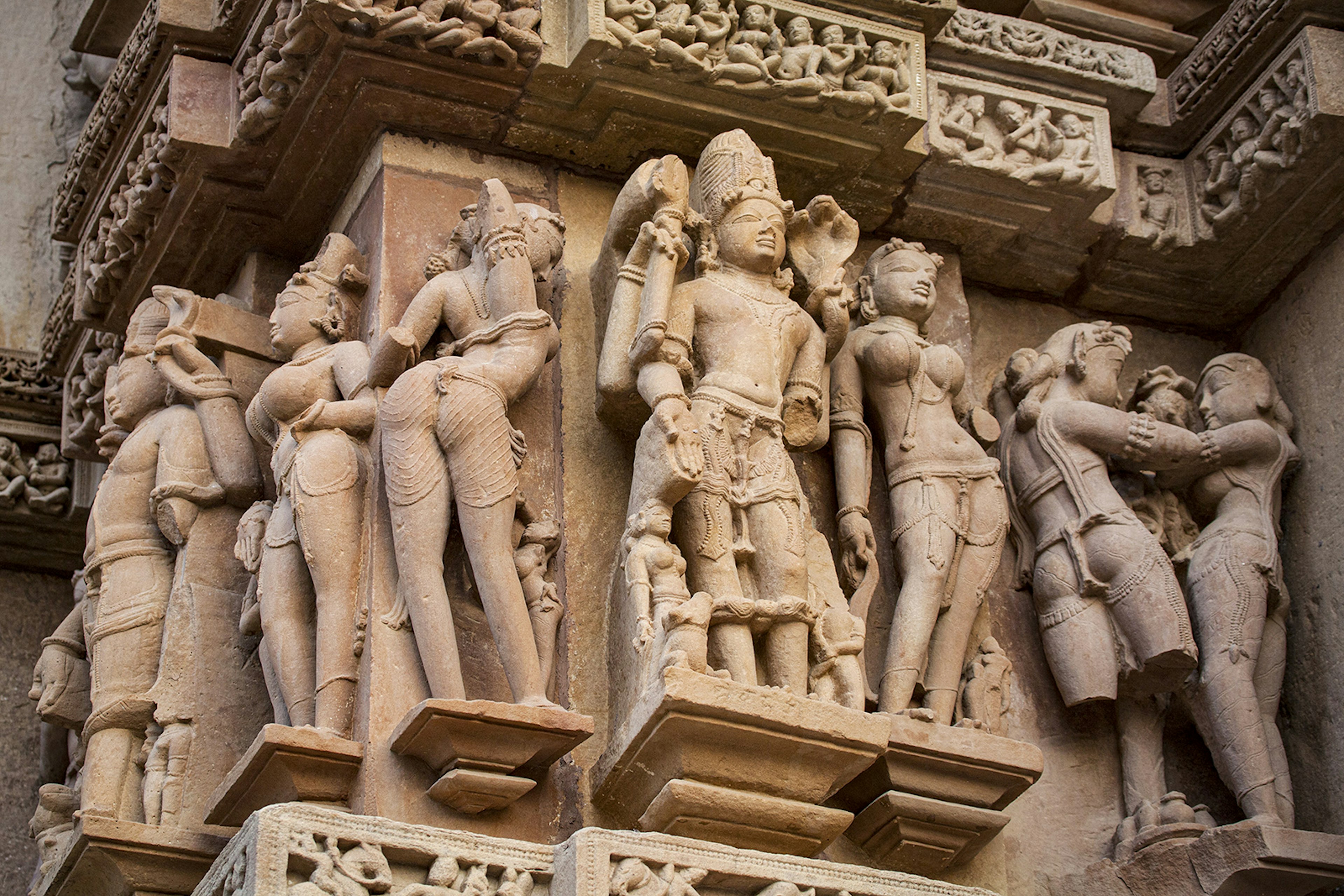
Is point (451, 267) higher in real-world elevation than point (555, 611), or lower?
higher

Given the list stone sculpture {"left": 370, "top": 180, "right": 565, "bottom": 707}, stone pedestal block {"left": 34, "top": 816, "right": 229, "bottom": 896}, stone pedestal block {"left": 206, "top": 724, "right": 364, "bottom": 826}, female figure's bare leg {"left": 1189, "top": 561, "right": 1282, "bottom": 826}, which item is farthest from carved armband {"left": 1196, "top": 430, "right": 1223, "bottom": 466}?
stone pedestal block {"left": 34, "top": 816, "right": 229, "bottom": 896}

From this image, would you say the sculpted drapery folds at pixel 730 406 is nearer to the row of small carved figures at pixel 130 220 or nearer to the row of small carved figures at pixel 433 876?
the row of small carved figures at pixel 433 876

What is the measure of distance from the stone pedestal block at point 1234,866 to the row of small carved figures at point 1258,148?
229 centimetres

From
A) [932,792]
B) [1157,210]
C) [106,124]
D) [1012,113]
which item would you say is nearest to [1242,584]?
[932,792]

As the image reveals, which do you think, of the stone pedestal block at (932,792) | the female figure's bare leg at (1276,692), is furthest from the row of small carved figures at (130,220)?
the female figure's bare leg at (1276,692)

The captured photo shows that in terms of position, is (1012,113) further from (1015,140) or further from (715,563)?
(715,563)

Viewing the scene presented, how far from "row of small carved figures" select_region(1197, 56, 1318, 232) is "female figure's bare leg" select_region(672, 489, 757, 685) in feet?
8.22

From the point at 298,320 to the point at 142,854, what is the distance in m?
1.68

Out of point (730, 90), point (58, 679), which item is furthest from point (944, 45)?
point (58, 679)

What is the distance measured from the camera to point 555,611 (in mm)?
5500

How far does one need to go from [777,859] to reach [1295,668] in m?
2.42

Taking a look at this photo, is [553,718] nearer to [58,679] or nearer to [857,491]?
[857,491]

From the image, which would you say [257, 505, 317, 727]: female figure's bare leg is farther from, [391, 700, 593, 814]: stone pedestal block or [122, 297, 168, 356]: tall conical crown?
[122, 297, 168, 356]: tall conical crown

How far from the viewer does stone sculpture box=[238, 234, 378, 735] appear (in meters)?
5.45
